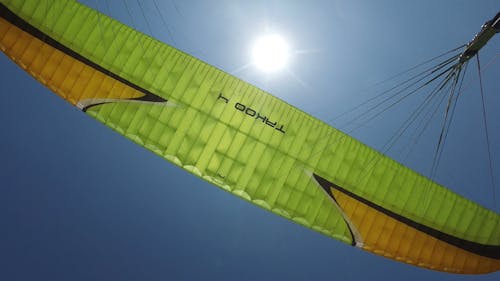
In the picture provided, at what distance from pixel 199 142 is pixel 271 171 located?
2196 millimetres

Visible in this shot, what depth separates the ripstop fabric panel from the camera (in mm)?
10719

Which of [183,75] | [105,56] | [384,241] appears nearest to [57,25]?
[105,56]

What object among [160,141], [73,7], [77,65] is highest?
[73,7]

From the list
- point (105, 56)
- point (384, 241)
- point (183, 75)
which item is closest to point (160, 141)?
point (183, 75)

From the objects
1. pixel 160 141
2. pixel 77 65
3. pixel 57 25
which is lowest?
pixel 160 141

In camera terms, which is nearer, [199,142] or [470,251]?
[199,142]

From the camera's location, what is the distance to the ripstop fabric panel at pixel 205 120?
10.7 metres

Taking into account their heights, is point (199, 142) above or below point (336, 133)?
below

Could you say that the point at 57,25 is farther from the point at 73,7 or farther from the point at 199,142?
the point at 199,142

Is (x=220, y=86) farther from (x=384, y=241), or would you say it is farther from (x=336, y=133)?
(x=384, y=241)

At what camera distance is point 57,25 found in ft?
35.8

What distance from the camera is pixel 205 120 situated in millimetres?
10781

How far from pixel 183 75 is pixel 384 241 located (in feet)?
25.1

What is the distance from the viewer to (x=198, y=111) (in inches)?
425
